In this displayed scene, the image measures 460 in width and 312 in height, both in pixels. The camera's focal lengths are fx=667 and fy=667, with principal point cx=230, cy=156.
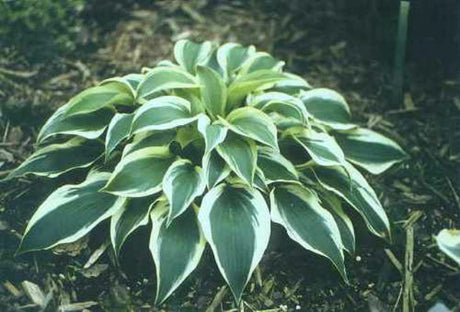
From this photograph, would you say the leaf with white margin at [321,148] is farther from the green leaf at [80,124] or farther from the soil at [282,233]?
the green leaf at [80,124]

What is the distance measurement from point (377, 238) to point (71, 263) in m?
A: 1.22

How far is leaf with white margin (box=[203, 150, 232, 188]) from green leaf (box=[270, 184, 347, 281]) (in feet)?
0.64

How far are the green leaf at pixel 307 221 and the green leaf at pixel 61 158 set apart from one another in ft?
2.54

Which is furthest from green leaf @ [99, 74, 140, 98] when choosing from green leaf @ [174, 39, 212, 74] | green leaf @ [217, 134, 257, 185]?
green leaf @ [217, 134, 257, 185]

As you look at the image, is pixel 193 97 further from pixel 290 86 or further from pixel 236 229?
pixel 236 229

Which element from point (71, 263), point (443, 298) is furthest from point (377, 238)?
point (71, 263)

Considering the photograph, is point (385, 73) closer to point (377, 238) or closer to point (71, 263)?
point (377, 238)

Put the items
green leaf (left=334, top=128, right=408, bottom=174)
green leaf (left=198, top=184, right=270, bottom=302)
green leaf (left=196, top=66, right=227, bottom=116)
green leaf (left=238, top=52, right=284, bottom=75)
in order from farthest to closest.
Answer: green leaf (left=238, top=52, right=284, bottom=75) → green leaf (left=334, top=128, right=408, bottom=174) → green leaf (left=196, top=66, right=227, bottom=116) → green leaf (left=198, top=184, right=270, bottom=302)

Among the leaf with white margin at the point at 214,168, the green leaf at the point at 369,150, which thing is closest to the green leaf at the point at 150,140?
the leaf with white margin at the point at 214,168

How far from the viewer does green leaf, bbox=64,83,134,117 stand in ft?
8.68

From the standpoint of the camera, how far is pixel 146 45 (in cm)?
381

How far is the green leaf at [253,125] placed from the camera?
7.97ft

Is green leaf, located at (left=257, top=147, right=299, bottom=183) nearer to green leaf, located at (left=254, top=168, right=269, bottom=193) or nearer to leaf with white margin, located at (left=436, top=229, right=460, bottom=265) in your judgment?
green leaf, located at (left=254, top=168, right=269, bottom=193)

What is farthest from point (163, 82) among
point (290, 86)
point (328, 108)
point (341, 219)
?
point (341, 219)
